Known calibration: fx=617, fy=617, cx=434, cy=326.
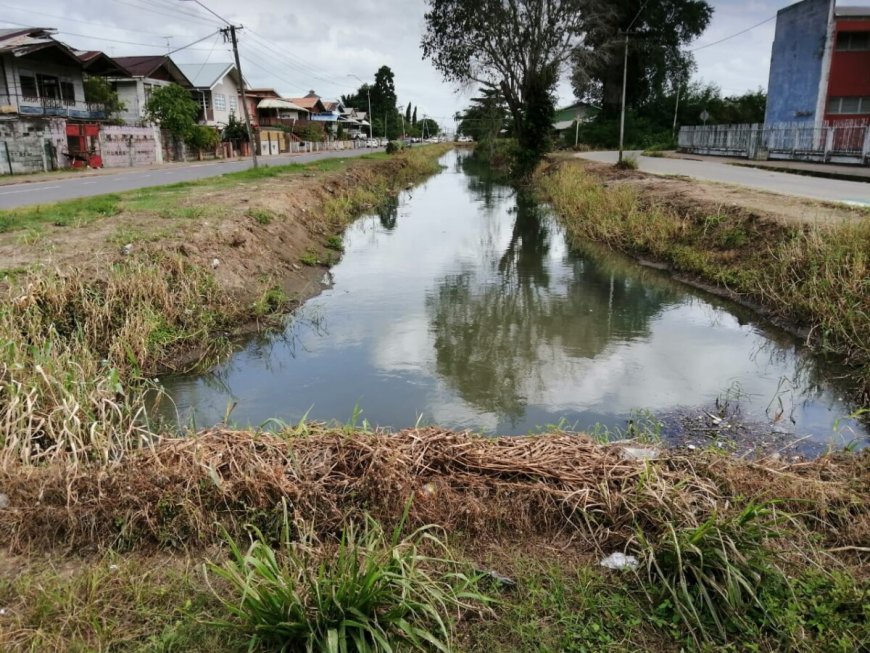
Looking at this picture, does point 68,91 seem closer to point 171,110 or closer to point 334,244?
point 171,110

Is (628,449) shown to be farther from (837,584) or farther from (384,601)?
(384,601)

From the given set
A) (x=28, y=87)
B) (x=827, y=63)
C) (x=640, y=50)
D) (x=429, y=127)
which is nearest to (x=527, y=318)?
(x=827, y=63)

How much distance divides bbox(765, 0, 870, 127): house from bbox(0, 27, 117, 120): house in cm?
3437

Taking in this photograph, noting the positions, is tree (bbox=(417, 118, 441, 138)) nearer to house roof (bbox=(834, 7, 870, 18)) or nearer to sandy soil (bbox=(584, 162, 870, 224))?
house roof (bbox=(834, 7, 870, 18))

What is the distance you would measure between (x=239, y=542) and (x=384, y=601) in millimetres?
1074

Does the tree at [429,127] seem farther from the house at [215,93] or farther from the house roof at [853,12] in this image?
the house roof at [853,12]

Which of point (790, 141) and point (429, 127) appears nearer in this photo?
point (790, 141)

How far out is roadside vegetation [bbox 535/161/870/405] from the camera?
6.99 m

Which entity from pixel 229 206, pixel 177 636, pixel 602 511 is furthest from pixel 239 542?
pixel 229 206

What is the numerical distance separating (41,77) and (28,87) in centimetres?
115

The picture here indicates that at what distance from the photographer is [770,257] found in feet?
29.9

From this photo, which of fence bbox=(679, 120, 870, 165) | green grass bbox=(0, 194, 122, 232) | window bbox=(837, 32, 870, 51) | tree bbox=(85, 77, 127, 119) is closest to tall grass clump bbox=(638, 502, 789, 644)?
green grass bbox=(0, 194, 122, 232)

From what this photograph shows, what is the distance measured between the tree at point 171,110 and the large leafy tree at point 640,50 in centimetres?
2135

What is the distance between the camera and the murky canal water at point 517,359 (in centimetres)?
577
